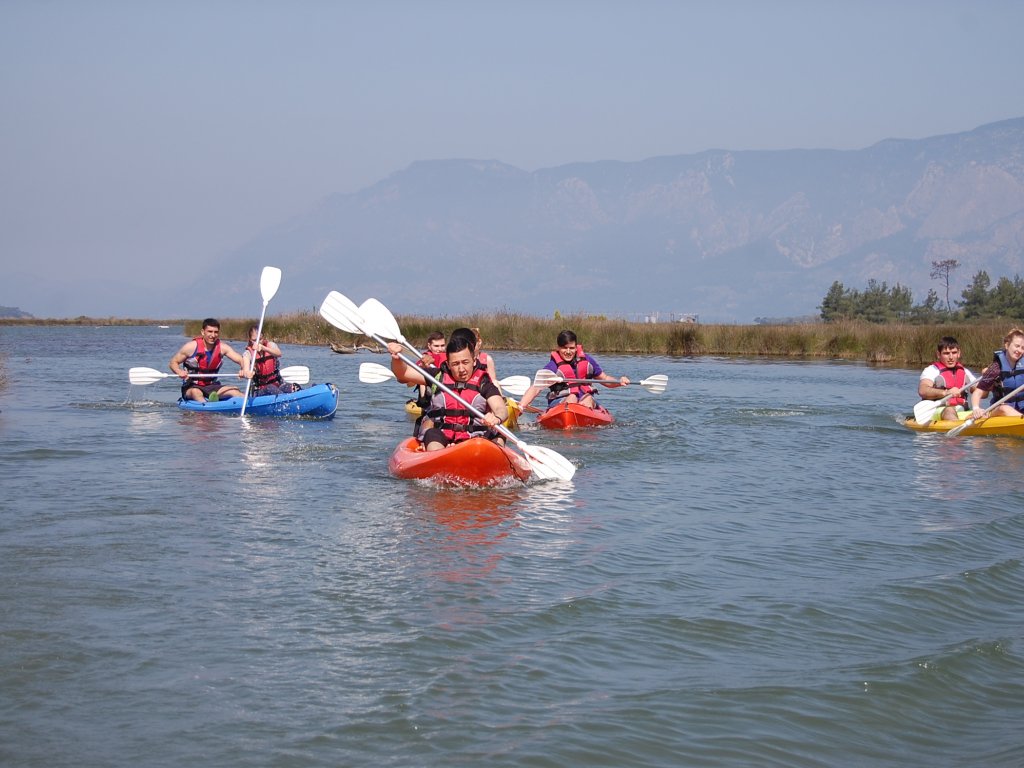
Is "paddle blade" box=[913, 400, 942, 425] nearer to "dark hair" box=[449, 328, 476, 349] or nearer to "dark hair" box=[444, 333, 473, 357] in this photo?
"dark hair" box=[449, 328, 476, 349]

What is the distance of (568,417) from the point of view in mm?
13523

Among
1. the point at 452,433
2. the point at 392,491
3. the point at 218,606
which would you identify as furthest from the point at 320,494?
the point at 218,606

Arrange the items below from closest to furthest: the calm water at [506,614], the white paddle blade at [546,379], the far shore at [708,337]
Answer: the calm water at [506,614] < the white paddle blade at [546,379] < the far shore at [708,337]

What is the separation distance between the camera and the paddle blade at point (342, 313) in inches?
387

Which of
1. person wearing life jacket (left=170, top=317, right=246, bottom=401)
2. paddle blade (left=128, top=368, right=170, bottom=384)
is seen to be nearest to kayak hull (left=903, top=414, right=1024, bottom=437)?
person wearing life jacket (left=170, top=317, right=246, bottom=401)

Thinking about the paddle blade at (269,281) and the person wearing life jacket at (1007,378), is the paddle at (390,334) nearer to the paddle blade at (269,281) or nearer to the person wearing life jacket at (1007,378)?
the person wearing life jacket at (1007,378)

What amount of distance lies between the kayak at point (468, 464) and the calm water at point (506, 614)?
158 millimetres

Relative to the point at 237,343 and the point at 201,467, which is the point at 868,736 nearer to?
the point at 201,467

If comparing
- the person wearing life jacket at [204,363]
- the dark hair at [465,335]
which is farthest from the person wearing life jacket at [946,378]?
the person wearing life jacket at [204,363]

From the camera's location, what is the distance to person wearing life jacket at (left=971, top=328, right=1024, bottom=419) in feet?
40.5

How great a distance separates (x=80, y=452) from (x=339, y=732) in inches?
299

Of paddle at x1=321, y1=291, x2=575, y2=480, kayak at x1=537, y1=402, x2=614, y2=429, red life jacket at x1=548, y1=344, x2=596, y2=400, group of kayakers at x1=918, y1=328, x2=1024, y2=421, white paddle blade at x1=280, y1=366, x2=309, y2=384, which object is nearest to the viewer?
paddle at x1=321, y1=291, x2=575, y2=480

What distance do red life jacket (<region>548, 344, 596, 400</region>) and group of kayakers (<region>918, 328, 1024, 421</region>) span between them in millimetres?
3789

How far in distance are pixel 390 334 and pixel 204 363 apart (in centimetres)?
575
